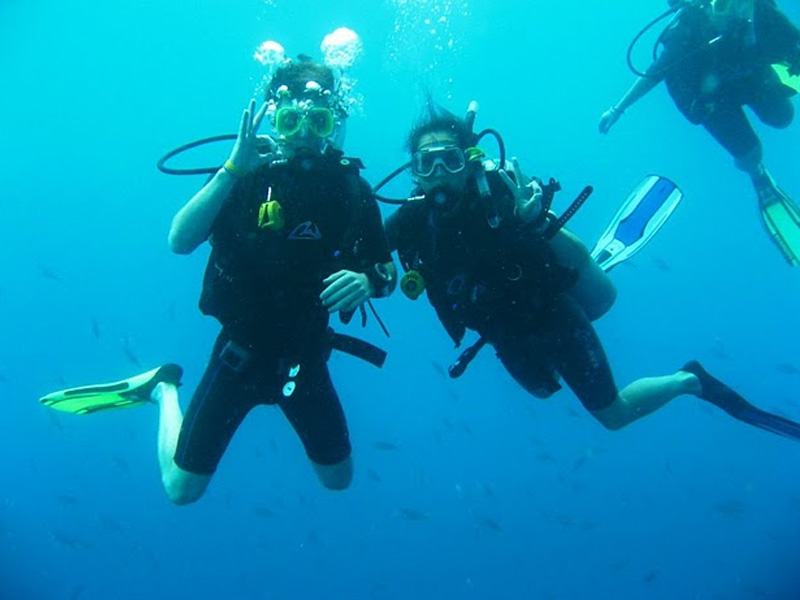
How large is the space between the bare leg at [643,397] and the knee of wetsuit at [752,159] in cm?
428

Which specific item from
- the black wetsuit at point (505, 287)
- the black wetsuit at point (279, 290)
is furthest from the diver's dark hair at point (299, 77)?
the black wetsuit at point (505, 287)

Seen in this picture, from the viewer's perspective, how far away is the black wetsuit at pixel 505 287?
434 centimetres

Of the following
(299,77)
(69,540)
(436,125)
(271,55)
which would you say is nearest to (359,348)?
(436,125)

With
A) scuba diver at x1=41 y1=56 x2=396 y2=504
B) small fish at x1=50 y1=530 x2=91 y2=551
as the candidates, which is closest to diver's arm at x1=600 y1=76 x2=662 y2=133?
scuba diver at x1=41 y1=56 x2=396 y2=504

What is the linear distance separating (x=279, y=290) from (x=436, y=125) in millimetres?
1983

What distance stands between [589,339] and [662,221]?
2615 millimetres

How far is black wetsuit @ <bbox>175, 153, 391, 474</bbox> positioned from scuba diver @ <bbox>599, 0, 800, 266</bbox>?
534cm

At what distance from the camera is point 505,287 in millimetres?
4473

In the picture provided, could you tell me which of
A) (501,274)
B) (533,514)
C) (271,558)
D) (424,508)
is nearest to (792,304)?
(533,514)

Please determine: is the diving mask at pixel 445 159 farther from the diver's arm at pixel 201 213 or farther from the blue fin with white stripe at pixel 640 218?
the blue fin with white stripe at pixel 640 218

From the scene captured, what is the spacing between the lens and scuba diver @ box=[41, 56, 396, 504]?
3.70 metres

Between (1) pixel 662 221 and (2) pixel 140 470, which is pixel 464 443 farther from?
(1) pixel 662 221

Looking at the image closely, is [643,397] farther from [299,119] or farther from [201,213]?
[201,213]

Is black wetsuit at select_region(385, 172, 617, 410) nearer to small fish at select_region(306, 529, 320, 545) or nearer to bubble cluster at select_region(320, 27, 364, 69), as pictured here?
bubble cluster at select_region(320, 27, 364, 69)
